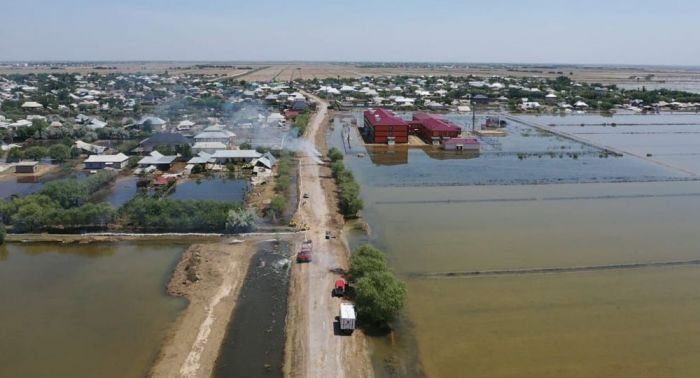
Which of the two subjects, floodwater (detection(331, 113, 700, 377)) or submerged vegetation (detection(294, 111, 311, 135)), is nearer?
floodwater (detection(331, 113, 700, 377))

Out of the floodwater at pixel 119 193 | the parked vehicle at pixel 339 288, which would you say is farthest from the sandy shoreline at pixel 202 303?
the floodwater at pixel 119 193

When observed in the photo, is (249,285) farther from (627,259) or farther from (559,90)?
(559,90)

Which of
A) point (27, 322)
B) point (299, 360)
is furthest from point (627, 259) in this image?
point (27, 322)

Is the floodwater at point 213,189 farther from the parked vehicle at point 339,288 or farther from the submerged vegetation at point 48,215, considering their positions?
the parked vehicle at point 339,288

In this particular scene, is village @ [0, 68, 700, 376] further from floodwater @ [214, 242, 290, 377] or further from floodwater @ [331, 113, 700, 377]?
floodwater @ [331, 113, 700, 377]

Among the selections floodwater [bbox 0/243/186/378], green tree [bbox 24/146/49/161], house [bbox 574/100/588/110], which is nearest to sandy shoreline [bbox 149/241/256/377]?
floodwater [bbox 0/243/186/378]

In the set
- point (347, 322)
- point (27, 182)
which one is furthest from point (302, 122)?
point (347, 322)
